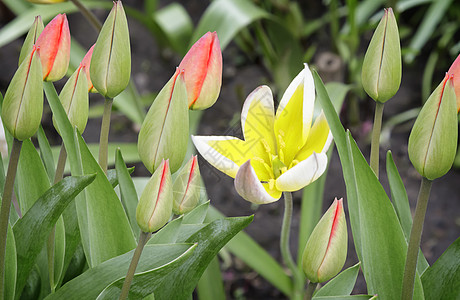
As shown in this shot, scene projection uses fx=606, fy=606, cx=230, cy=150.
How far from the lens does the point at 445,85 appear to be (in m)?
0.35

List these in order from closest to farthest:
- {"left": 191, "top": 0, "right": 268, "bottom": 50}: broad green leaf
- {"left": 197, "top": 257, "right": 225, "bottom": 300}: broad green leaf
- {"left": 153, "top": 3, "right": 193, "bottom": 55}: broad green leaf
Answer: {"left": 197, "top": 257, "right": 225, "bottom": 300}: broad green leaf, {"left": 191, "top": 0, "right": 268, "bottom": 50}: broad green leaf, {"left": 153, "top": 3, "right": 193, "bottom": 55}: broad green leaf

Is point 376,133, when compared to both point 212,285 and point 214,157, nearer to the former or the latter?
point 214,157

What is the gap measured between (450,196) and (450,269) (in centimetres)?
113

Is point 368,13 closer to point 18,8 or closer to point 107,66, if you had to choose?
point 18,8

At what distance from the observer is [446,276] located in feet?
1.59

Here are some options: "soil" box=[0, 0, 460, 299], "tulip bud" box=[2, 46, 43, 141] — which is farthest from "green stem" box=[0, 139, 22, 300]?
"soil" box=[0, 0, 460, 299]

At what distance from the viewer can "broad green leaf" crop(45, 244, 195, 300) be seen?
1.38 ft

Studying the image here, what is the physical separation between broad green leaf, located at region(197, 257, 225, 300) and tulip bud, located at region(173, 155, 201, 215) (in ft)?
1.71

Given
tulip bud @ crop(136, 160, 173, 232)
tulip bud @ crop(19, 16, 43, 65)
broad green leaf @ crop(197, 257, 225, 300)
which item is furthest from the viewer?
broad green leaf @ crop(197, 257, 225, 300)

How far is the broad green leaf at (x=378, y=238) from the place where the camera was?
0.43 metres

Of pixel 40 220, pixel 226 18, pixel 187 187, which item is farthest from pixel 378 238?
pixel 226 18

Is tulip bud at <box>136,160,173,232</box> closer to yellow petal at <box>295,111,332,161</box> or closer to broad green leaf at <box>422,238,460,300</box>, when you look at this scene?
yellow petal at <box>295,111,332,161</box>

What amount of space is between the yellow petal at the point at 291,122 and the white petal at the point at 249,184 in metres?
0.08

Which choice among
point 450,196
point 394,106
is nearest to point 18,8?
point 394,106
